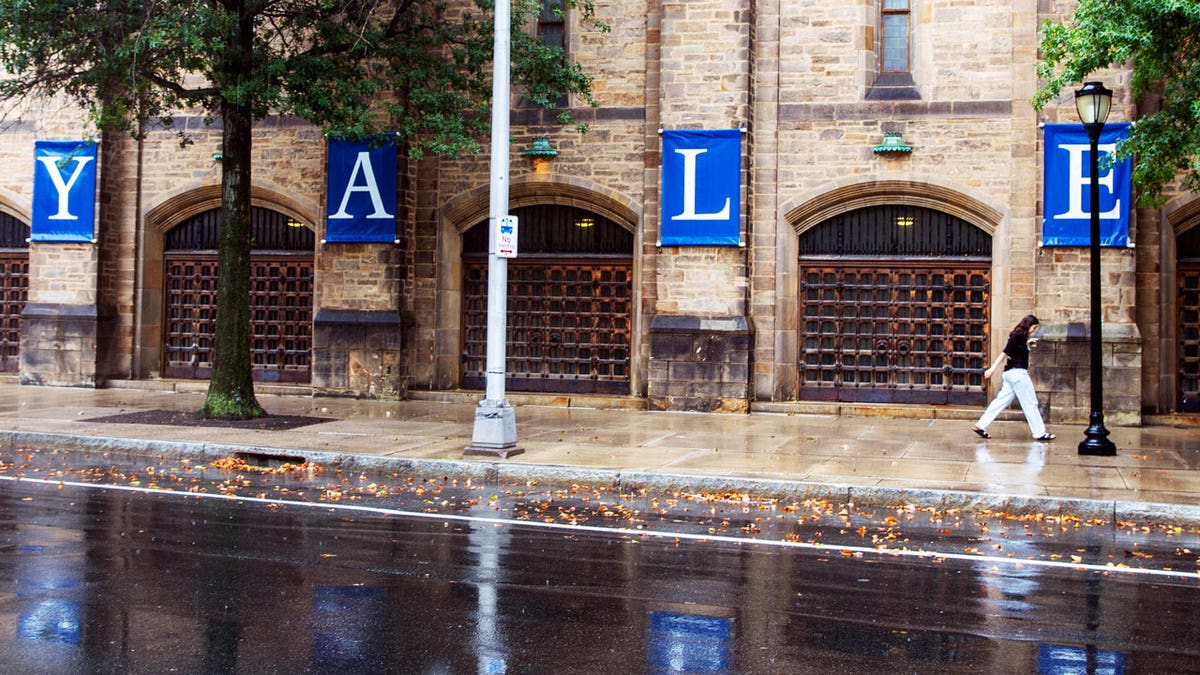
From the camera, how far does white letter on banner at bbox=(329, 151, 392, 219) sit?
19141mm

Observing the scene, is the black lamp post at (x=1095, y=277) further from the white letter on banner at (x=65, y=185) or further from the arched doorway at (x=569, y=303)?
the white letter on banner at (x=65, y=185)

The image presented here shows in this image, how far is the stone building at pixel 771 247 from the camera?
17500 millimetres

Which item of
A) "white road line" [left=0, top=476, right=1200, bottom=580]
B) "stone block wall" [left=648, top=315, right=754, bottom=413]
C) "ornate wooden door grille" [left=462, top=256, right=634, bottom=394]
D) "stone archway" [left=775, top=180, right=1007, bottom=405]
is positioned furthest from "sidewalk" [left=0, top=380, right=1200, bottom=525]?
"white road line" [left=0, top=476, right=1200, bottom=580]

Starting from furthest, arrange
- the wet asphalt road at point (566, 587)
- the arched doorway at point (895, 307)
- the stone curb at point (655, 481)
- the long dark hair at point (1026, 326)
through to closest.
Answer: the arched doorway at point (895, 307) → the long dark hair at point (1026, 326) → the stone curb at point (655, 481) → the wet asphalt road at point (566, 587)

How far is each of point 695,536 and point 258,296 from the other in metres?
14.4

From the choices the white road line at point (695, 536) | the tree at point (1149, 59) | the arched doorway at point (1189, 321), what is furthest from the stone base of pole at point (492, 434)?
the arched doorway at point (1189, 321)

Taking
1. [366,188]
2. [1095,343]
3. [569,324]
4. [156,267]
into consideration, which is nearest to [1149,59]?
[1095,343]

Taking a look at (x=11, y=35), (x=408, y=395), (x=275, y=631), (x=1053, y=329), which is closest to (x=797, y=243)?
(x=1053, y=329)

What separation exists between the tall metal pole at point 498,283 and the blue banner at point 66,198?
1154 cm

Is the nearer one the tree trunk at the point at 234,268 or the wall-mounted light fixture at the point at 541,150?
the tree trunk at the point at 234,268

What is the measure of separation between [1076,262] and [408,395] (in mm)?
11089

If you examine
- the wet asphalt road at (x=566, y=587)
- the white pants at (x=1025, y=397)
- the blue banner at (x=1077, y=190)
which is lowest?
the wet asphalt road at (x=566, y=587)

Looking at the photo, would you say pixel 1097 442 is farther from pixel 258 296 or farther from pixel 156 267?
pixel 156 267

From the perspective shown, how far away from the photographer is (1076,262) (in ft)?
55.2
